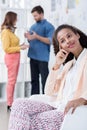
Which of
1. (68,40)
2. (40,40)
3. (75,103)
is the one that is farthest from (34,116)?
(40,40)

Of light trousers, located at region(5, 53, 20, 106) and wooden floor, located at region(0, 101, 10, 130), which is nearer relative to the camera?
wooden floor, located at region(0, 101, 10, 130)

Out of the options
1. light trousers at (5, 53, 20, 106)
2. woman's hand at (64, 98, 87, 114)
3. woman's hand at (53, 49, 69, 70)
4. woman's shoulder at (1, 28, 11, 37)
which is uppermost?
woman's shoulder at (1, 28, 11, 37)

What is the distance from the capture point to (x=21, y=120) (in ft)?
7.44

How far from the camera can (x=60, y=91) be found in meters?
2.46

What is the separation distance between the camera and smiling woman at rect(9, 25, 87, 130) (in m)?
2.17

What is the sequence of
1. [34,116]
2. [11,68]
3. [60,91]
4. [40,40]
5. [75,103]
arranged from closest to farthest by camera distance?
1. [75,103]
2. [34,116]
3. [60,91]
4. [40,40]
5. [11,68]

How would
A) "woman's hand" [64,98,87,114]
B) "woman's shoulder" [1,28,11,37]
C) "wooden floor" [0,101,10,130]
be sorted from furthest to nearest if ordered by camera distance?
"woman's shoulder" [1,28,11,37] < "wooden floor" [0,101,10,130] < "woman's hand" [64,98,87,114]

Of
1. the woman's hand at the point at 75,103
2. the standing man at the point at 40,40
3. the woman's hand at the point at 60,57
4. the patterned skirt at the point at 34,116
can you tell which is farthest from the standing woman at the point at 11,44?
the woman's hand at the point at 75,103

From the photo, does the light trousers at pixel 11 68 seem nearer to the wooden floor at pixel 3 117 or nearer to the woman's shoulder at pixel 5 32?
the wooden floor at pixel 3 117

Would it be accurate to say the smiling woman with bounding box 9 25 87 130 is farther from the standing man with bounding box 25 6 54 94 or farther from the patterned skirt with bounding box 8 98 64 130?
the standing man with bounding box 25 6 54 94

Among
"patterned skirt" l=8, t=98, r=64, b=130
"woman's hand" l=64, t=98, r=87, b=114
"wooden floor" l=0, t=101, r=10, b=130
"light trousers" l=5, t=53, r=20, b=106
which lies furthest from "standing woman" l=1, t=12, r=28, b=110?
"woman's hand" l=64, t=98, r=87, b=114

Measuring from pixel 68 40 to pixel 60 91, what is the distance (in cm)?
42

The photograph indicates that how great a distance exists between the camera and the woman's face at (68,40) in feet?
7.60

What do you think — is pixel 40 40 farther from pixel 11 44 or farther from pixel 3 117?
pixel 3 117
